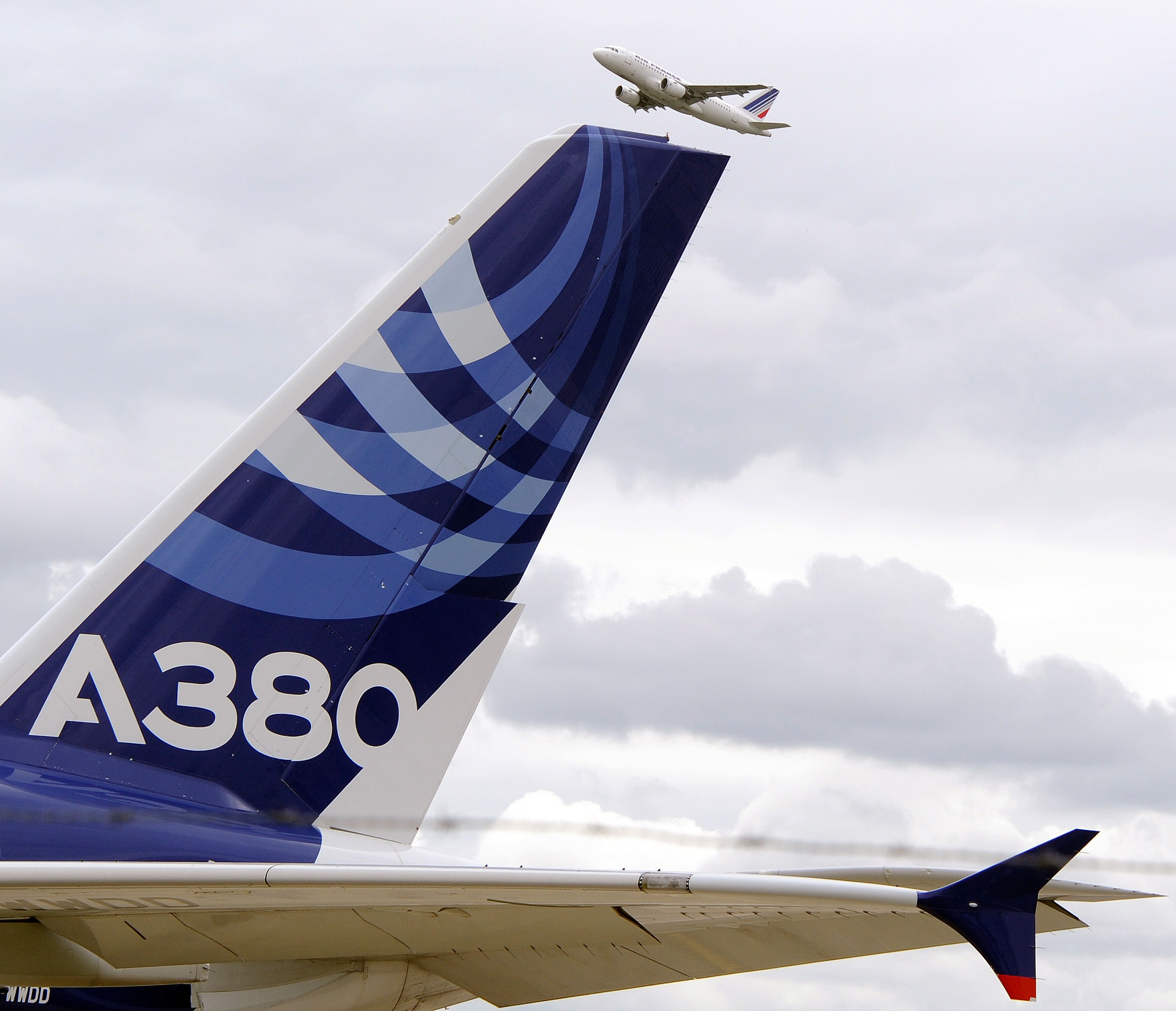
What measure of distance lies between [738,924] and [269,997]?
11.6 feet

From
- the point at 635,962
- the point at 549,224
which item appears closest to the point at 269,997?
the point at 635,962

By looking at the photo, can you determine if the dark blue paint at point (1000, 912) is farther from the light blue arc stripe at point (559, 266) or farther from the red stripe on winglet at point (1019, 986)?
the light blue arc stripe at point (559, 266)

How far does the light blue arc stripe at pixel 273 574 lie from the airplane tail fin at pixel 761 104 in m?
74.0

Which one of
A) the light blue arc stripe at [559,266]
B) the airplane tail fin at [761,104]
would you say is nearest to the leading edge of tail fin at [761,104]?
the airplane tail fin at [761,104]

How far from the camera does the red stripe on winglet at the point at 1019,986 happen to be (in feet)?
17.7

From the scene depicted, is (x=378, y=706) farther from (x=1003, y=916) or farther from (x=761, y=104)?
(x=761, y=104)

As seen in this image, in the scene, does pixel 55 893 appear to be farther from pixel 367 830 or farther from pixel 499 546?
pixel 499 546

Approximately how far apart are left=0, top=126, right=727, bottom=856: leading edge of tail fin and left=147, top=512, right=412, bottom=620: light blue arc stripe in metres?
0.02

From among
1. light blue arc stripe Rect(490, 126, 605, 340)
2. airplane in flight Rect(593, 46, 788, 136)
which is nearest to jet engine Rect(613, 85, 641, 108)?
airplane in flight Rect(593, 46, 788, 136)

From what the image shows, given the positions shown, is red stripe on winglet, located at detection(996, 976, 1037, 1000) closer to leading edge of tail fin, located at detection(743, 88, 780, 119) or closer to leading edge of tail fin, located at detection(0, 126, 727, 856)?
leading edge of tail fin, located at detection(0, 126, 727, 856)

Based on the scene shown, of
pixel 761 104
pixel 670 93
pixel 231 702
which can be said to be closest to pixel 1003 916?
pixel 231 702

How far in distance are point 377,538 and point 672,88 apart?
57.1 metres

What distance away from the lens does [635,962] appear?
25.4 feet

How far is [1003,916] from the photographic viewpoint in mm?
5383
